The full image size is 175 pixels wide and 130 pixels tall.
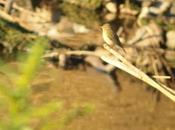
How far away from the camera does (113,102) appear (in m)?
6.39

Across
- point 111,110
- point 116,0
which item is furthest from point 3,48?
point 116,0

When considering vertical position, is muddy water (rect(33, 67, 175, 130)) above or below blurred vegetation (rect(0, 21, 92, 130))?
below

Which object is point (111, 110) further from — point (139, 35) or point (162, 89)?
point (162, 89)

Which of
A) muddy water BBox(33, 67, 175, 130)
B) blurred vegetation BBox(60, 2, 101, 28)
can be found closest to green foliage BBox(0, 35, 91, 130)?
muddy water BBox(33, 67, 175, 130)

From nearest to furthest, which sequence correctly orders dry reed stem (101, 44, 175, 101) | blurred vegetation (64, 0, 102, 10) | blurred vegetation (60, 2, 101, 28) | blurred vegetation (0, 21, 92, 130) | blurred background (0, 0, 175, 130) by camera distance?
blurred vegetation (0, 21, 92, 130), dry reed stem (101, 44, 175, 101), blurred background (0, 0, 175, 130), blurred vegetation (60, 2, 101, 28), blurred vegetation (64, 0, 102, 10)

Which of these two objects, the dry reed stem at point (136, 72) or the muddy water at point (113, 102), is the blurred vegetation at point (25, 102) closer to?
the dry reed stem at point (136, 72)

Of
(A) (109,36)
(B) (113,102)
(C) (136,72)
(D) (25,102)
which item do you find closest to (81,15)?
(B) (113,102)

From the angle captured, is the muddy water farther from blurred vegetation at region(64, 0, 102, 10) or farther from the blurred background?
blurred vegetation at region(64, 0, 102, 10)

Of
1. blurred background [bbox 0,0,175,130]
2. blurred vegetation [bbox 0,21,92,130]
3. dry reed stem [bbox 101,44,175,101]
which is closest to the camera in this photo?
blurred vegetation [bbox 0,21,92,130]

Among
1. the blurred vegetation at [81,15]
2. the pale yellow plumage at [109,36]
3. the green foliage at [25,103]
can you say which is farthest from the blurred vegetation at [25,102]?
the blurred vegetation at [81,15]

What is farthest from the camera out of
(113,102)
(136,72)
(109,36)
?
(113,102)

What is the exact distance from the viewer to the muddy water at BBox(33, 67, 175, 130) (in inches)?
233

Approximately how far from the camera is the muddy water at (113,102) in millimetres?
5922

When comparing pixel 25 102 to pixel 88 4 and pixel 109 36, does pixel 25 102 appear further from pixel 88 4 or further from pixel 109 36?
pixel 88 4
